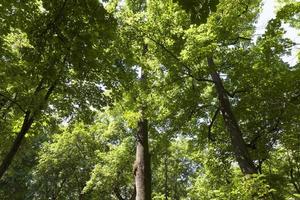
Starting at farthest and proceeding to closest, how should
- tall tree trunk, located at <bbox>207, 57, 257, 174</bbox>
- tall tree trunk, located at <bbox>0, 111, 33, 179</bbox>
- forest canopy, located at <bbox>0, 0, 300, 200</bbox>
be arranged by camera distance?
1. tall tree trunk, located at <bbox>207, 57, 257, 174</bbox>
2. tall tree trunk, located at <bbox>0, 111, 33, 179</bbox>
3. forest canopy, located at <bbox>0, 0, 300, 200</bbox>

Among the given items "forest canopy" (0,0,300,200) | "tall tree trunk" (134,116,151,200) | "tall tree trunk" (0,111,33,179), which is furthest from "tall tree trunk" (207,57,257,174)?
"tall tree trunk" (0,111,33,179)

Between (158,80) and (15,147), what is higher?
(158,80)

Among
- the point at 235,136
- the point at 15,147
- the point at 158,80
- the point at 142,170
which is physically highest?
the point at 158,80

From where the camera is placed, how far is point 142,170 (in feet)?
35.6

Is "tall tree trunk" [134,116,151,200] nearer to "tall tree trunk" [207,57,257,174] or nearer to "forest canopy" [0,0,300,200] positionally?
"forest canopy" [0,0,300,200]

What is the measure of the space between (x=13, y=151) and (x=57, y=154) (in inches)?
629

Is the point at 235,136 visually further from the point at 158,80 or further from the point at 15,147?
the point at 15,147

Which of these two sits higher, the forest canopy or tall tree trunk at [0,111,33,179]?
the forest canopy

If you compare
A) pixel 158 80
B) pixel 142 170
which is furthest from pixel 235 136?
pixel 158 80

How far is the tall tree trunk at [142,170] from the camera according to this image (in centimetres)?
1041

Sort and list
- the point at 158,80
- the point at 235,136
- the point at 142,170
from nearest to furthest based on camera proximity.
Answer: the point at 142,170
the point at 235,136
the point at 158,80

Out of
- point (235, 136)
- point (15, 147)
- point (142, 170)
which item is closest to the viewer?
point (15, 147)

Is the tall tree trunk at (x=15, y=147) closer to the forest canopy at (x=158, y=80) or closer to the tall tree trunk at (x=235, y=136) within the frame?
the forest canopy at (x=158, y=80)

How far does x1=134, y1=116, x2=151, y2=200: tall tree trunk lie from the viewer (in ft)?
34.1
